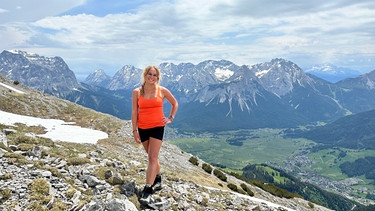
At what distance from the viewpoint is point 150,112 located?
1398cm

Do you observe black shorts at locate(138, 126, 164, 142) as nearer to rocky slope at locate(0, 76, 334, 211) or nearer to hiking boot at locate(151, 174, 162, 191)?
hiking boot at locate(151, 174, 162, 191)

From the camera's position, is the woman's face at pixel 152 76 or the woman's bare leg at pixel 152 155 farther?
the woman's bare leg at pixel 152 155

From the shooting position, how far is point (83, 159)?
18.5 metres

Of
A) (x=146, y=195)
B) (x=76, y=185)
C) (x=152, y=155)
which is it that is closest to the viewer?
(x=152, y=155)

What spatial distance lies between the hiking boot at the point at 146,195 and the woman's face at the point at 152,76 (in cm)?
501

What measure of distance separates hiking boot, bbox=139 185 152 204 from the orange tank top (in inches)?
123

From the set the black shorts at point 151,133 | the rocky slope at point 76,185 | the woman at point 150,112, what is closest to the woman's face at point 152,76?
the woman at point 150,112

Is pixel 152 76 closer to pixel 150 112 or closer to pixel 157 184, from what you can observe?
pixel 150 112

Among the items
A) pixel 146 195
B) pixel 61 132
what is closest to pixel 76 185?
pixel 146 195

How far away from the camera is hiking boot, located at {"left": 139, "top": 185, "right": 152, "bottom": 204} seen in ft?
47.5

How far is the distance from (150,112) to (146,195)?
4.08m

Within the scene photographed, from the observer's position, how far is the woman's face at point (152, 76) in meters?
14.0

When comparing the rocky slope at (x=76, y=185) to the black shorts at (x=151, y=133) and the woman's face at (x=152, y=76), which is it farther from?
the woman's face at (x=152, y=76)

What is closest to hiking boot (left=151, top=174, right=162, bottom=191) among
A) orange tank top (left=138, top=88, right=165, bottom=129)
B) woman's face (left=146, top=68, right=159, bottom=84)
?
→ orange tank top (left=138, top=88, right=165, bottom=129)
